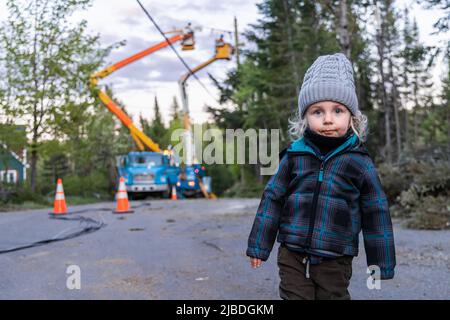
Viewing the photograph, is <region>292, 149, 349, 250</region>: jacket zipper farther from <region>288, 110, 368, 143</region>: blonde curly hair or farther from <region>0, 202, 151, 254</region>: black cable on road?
<region>0, 202, 151, 254</region>: black cable on road

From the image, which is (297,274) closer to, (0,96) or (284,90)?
(0,96)

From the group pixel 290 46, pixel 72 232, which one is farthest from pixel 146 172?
pixel 72 232

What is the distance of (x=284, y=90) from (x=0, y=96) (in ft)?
52.7

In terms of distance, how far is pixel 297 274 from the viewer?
2.84 m

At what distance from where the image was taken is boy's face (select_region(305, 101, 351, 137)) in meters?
2.98

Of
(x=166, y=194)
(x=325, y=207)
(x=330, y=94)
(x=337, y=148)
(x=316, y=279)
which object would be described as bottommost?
(x=166, y=194)

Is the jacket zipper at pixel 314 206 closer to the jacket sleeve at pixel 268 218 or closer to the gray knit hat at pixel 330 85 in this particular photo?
the jacket sleeve at pixel 268 218

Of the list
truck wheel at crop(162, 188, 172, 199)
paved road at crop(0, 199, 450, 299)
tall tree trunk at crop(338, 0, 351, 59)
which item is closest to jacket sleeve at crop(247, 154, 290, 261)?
paved road at crop(0, 199, 450, 299)

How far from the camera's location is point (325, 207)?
112 inches

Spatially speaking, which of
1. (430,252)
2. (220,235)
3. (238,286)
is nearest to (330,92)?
(238,286)

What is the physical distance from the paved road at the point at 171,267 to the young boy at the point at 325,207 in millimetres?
1786

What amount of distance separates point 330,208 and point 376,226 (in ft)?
0.86

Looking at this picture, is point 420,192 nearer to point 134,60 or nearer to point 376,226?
point 376,226

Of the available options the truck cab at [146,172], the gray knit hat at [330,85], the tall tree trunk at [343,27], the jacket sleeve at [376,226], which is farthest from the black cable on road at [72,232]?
the truck cab at [146,172]
